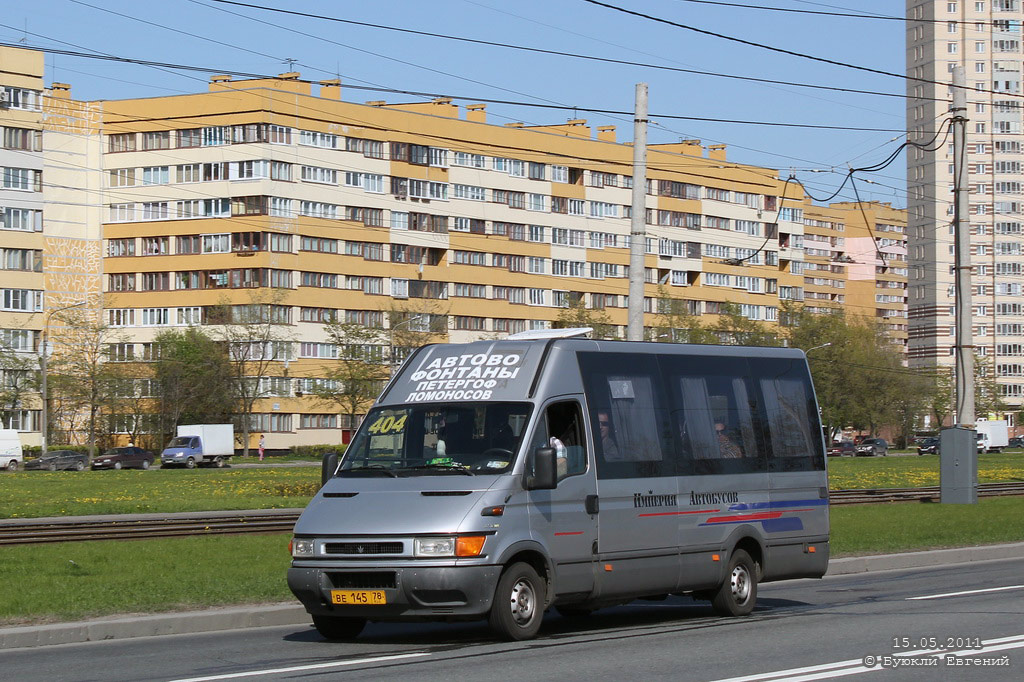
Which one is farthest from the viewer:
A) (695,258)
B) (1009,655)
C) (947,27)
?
(947,27)

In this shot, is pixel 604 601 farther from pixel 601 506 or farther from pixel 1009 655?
pixel 1009 655

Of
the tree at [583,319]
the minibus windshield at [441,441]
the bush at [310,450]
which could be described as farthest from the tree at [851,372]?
the minibus windshield at [441,441]

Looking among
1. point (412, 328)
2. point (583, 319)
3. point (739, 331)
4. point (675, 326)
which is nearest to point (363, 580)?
point (412, 328)

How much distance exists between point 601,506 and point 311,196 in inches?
3681

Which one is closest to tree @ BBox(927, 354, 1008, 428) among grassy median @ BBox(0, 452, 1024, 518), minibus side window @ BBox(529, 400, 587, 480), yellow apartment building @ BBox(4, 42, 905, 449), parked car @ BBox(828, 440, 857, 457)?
parked car @ BBox(828, 440, 857, 457)

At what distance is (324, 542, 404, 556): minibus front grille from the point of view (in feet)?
40.9

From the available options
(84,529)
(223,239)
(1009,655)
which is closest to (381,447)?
(1009,655)

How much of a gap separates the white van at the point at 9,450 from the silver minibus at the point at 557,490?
231 feet

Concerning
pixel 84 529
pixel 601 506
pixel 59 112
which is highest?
pixel 59 112

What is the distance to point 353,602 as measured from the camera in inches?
494

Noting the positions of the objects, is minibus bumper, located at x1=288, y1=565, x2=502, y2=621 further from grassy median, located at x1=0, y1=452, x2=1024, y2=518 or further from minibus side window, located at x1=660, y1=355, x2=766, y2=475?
grassy median, located at x1=0, y1=452, x2=1024, y2=518

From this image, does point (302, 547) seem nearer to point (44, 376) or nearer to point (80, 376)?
point (44, 376)

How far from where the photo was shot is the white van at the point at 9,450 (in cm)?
8050

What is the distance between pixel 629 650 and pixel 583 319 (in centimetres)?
9244
